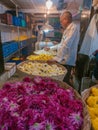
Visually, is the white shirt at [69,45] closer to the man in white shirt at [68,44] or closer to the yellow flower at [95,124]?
the man in white shirt at [68,44]

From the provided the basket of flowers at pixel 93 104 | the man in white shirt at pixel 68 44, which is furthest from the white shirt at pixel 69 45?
the basket of flowers at pixel 93 104

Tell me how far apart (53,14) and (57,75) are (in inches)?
167

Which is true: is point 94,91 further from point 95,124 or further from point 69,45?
point 69,45

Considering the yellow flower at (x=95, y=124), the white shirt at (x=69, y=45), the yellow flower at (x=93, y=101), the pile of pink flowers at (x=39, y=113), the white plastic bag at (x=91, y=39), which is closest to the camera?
the pile of pink flowers at (x=39, y=113)

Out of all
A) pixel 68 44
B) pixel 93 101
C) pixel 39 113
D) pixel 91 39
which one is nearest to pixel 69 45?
pixel 68 44

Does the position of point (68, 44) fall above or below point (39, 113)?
above

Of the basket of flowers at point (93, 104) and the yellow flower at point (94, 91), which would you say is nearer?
the basket of flowers at point (93, 104)

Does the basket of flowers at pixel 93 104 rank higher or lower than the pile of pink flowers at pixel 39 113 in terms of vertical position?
lower

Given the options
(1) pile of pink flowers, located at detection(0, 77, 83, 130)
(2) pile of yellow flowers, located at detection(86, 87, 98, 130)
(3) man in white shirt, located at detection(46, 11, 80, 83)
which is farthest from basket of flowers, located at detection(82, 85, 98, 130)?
(3) man in white shirt, located at detection(46, 11, 80, 83)

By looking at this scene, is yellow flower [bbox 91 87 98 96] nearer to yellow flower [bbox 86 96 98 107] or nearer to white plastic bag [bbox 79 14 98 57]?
yellow flower [bbox 86 96 98 107]

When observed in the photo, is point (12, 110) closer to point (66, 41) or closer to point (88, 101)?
point (88, 101)

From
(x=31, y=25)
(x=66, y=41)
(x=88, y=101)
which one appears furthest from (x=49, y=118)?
(x=31, y=25)

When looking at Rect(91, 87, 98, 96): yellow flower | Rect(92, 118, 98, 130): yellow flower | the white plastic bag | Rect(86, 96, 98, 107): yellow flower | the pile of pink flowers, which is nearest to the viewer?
the pile of pink flowers

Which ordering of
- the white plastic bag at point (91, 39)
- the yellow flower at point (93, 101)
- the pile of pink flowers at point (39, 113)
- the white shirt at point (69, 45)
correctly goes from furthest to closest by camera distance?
the white shirt at point (69, 45)
the white plastic bag at point (91, 39)
the yellow flower at point (93, 101)
the pile of pink flowers at point (39, 113)
